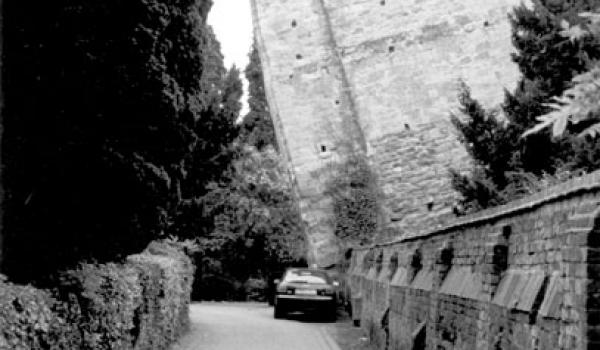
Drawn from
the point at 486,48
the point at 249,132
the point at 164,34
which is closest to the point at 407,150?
the point at 486,48

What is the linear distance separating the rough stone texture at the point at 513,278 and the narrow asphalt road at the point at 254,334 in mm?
3425

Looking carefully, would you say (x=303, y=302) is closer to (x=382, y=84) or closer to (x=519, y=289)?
(x=382, y=84)

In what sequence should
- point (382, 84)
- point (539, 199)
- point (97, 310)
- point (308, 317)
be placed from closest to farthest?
point (539, 199), point (97, 310), point (308, 317), point (382, 84)

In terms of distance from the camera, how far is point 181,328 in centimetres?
1491

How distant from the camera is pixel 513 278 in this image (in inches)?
229

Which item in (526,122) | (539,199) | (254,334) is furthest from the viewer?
(526,122)

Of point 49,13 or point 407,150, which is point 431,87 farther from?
point 49,13

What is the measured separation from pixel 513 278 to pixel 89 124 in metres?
4.13

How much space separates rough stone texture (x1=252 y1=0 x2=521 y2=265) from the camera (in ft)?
93.1

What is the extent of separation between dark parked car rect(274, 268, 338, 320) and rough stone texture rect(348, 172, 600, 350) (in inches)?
350

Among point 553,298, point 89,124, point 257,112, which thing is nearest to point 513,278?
point 553,298

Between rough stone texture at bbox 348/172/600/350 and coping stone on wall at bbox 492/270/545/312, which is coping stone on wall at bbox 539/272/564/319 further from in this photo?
coping stone on wall at bbox 492/270/545/312

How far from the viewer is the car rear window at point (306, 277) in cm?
2044

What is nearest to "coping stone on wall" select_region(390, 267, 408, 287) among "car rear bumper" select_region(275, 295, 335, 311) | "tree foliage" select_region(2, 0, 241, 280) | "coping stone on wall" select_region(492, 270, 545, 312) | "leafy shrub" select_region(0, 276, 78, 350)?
"tree foliage" select_region(2, 0, 241, 280)
